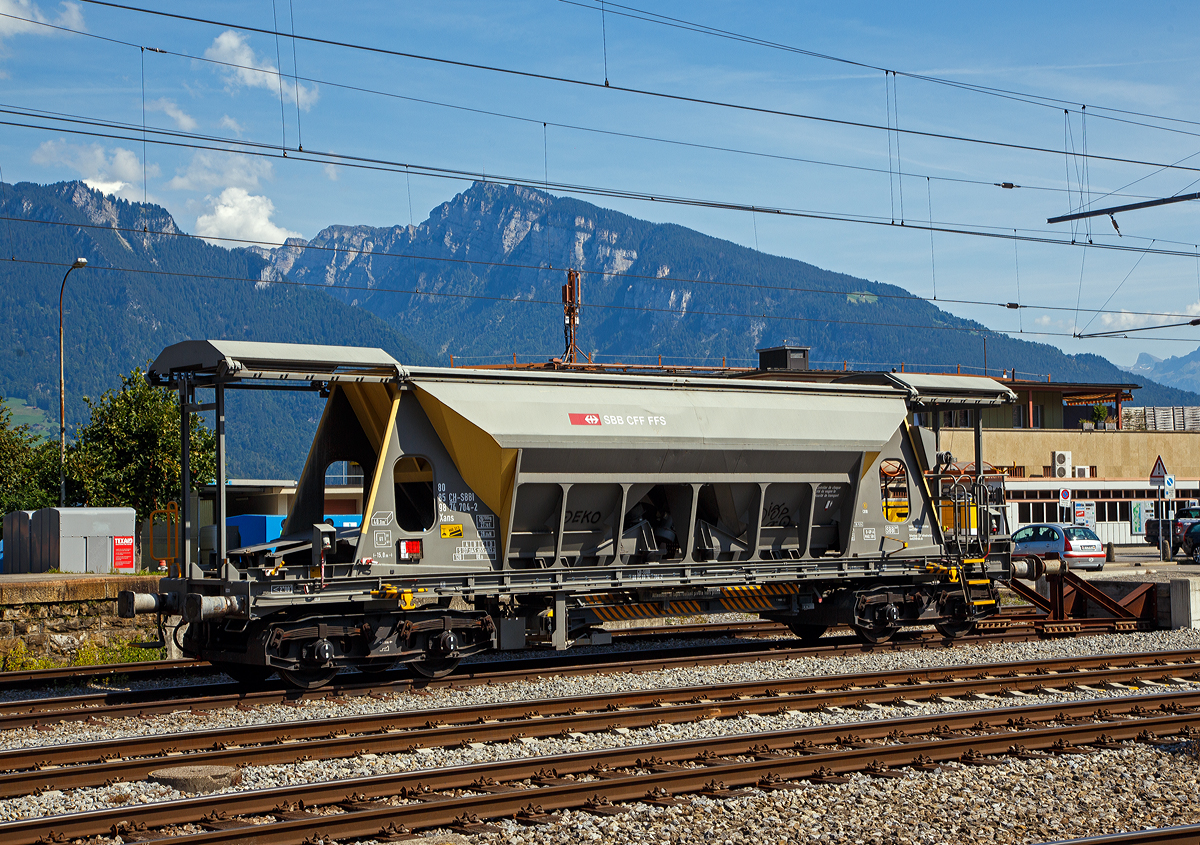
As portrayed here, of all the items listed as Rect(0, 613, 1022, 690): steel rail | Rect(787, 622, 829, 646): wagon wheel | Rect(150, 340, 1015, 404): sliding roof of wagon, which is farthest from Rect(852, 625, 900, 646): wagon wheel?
Rect(150, 340, 1015, 404): sliding roof of wagon

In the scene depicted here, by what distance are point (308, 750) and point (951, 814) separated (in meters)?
5.63

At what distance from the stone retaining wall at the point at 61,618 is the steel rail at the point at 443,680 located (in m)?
3.56

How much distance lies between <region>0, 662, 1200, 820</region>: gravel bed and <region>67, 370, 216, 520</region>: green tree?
3667 cm

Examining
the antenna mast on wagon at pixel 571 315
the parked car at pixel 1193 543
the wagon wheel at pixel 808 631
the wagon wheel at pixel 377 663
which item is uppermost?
the antenna mast on wagon at pixel 571 315

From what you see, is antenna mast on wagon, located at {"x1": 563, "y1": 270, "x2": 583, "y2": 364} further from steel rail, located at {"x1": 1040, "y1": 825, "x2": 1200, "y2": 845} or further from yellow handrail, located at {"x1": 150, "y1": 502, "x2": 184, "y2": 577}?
steel rail, located at {"x1": 1040, "y1": 825, "x2": 1200, "y2": 845}

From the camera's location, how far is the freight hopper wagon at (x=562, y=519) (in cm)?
1298

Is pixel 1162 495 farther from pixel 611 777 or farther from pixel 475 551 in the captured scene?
pixel 611 777

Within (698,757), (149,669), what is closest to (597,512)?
(698,757)

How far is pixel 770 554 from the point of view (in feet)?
53.6

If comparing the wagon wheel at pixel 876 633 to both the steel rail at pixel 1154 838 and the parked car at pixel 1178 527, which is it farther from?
the parked car at pixel 1178 527

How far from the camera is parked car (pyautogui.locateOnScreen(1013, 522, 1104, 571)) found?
34.0 metres

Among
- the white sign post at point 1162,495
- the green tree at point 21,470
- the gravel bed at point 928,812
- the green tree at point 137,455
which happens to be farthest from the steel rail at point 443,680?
the green tree at point 21,470

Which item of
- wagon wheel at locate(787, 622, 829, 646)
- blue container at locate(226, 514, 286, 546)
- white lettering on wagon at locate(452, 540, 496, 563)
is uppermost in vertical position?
white lettering on wagon at locate(452, 540, 496, 563)

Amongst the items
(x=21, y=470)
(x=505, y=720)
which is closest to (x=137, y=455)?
(x=21, y=470)
